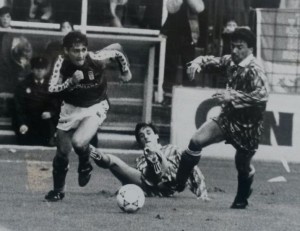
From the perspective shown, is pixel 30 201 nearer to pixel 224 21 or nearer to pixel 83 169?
pixel 83 169

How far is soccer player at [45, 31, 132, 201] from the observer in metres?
9.65

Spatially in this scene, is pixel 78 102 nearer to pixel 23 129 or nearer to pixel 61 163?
pixel 61 163

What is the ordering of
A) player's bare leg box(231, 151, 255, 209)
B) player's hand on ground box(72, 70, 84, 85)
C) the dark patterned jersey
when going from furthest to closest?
1. player's bare leg box(231, 151, 255, 209)
2. the dark patterned jersey
3. player's hand on ground box(72, 70, 84, 85)

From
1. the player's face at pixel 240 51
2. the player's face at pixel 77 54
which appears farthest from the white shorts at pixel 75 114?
the player's face at pixel 240 51

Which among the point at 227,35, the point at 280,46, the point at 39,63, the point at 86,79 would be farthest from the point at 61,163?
the point at 280,46

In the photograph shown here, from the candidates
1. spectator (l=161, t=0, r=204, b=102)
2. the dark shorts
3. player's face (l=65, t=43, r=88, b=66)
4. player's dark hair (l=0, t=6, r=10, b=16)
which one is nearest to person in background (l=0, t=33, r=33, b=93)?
player's dark hair (l=0, t=6, r=10, b=16)

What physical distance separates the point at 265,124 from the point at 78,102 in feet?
13.2

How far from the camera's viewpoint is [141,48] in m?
12.9

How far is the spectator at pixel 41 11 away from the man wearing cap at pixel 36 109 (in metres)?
0.54

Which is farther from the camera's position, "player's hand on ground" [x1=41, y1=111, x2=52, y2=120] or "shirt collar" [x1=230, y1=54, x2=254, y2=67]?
"player's hand on ground" [x1=41, y1=111, x2=52, y2=120]

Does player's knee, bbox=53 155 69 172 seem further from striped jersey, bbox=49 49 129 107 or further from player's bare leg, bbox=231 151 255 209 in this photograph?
player's bare leg, bbox=231 151 255 209

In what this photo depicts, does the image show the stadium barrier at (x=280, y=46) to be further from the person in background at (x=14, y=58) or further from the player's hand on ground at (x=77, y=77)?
the player's hand on ground at (x=77, y=77)

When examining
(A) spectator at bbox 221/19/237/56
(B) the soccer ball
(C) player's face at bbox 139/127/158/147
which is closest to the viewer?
(B) the soccer ball

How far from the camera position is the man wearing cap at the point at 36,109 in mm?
12031
